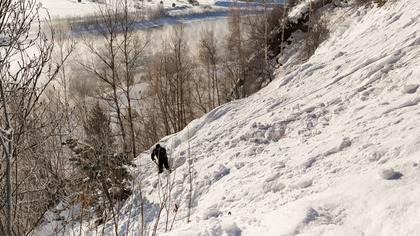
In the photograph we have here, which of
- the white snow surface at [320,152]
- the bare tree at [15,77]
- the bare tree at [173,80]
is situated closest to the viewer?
the bare tree at [15,77]

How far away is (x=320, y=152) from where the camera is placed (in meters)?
5.42

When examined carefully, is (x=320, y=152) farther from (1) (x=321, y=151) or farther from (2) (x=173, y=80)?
(2) (x=173, y=80)

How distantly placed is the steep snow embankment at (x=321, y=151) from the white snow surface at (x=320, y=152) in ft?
0.07

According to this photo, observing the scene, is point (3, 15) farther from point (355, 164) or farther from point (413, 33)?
point (413, 33)

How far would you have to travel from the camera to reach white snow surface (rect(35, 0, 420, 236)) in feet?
11.5

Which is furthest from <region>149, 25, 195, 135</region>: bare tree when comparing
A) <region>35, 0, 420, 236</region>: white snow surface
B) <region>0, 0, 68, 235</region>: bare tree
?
<region>0, 0, 68, 235</region>: bare tree

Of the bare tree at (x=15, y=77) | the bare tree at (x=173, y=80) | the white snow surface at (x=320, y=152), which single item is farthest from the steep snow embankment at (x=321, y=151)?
the bare tree at (x=173, y=80)

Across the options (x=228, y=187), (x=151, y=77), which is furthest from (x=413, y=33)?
(x=151, y=77)

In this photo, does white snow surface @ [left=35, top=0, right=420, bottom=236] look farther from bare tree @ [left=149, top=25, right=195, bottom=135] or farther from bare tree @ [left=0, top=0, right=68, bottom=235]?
bare tree @ [left=149, top=25, right=195, bottom=135]

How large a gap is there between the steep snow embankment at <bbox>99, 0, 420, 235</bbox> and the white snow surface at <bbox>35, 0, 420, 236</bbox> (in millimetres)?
21

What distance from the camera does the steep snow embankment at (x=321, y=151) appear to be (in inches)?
138

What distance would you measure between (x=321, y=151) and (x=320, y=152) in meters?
0.03

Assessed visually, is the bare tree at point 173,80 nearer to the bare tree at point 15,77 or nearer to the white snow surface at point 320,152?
the white snow surface at point 320,152

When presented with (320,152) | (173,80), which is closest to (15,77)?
(320,152)
